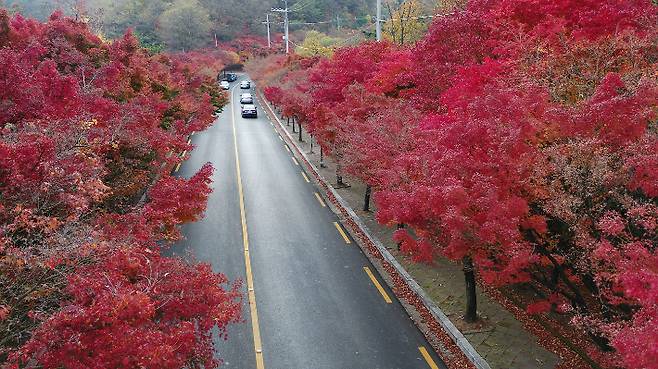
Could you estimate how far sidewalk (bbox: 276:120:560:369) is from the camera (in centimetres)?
1180

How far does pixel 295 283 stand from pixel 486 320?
5.98 meters

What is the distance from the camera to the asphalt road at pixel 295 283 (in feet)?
40.8

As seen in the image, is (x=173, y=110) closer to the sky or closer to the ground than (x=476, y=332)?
closer to the sky

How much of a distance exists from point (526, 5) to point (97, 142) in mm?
16691

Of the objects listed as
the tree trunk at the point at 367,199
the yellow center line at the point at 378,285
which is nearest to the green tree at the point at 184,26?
the tree trunk at the point at 367,199

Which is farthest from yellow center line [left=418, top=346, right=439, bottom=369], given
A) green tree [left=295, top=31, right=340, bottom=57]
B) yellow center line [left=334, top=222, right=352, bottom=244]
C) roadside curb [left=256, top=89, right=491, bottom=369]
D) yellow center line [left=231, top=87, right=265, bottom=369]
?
green tree [left=295, top=31, right=340, bottom=57]

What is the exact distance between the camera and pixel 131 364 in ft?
22.4

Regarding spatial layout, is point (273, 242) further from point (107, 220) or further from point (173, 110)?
point (173, 110)

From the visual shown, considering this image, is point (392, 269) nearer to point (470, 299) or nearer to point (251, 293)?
point (470, 299)

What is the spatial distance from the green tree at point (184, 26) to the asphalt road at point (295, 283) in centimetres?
6059

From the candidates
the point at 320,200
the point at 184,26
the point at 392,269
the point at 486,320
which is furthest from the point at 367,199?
the point at 184,26

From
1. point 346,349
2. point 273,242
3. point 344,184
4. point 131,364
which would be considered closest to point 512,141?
point 346,349

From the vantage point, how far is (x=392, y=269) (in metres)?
16.8

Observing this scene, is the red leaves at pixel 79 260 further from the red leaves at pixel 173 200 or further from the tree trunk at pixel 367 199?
the tree trunk at pixel 367 199
